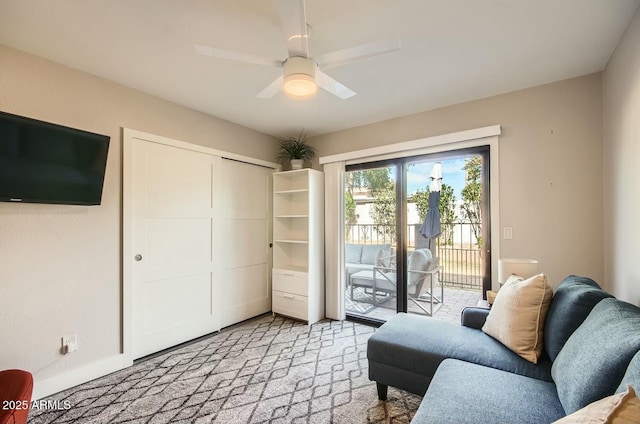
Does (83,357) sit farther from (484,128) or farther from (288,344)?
(484,128)

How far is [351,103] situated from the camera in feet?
9.77

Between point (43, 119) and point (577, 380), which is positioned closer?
point (577, 380)

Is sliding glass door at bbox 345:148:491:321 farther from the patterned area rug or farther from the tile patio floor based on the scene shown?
the patterned area rug

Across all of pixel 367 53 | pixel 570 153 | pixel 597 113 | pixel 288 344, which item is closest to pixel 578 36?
pixel 597 113

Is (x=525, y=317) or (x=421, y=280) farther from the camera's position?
(x=421, y=280)

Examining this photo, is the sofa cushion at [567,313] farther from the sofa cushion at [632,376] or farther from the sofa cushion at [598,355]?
the sofa cushion at [632,376]

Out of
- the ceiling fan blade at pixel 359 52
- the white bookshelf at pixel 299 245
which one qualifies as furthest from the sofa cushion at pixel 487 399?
the white bookshelf at pixel 299 245

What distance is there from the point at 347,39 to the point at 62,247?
2650 mm

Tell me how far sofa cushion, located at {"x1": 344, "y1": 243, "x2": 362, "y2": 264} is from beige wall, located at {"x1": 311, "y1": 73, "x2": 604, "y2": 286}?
166cm

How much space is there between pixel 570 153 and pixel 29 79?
4.34 metres

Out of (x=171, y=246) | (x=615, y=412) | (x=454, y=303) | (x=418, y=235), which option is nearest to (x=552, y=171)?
(x=418, y=235)

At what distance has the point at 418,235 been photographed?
3320 millimetres

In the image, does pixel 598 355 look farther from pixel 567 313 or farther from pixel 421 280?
pixel 421 280

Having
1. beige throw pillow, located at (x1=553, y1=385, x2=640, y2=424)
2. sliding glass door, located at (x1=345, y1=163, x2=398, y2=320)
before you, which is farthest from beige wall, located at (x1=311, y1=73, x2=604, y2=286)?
beige throw pillow, located at (x1=553, y1=385, x2=640, y2=424)
